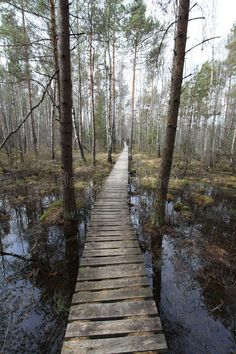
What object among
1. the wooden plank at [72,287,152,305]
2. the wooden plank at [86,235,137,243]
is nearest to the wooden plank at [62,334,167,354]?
the wooden plank at [72,287,152,305]

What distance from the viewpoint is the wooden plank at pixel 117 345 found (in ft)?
6.97

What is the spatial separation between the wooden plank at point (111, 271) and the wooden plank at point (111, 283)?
90 mm

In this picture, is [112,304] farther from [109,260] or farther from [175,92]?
[175,92]

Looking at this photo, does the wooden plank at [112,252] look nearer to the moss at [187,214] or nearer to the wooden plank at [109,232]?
the wooden plank at [109,232]

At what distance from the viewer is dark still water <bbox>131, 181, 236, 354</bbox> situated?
2900mm

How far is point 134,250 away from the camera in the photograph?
413 centimetres

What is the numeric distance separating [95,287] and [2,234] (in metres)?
3.85

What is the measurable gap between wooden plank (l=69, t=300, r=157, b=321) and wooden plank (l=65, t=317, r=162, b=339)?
8 centimetres

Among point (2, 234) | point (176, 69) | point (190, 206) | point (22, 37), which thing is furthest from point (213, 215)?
point (22, 37)

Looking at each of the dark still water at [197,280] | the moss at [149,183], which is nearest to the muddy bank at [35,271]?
the dark still water at [197,280]

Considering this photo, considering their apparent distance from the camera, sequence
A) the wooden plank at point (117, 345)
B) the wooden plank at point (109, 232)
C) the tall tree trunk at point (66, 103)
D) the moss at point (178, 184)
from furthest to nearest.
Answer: the moss at point (178, 184) → the wooden plank at point (109, 232) → the tall tree trunk at point (66, 103) → the wooden plank at point (117, 345)

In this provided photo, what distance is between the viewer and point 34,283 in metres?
3.82

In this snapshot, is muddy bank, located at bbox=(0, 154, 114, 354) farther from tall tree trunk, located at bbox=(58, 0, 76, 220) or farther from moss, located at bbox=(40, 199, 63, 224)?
tall tree trunk, located at bbox=(58, 0, 76, 220)

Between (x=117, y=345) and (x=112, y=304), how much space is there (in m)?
0.58
